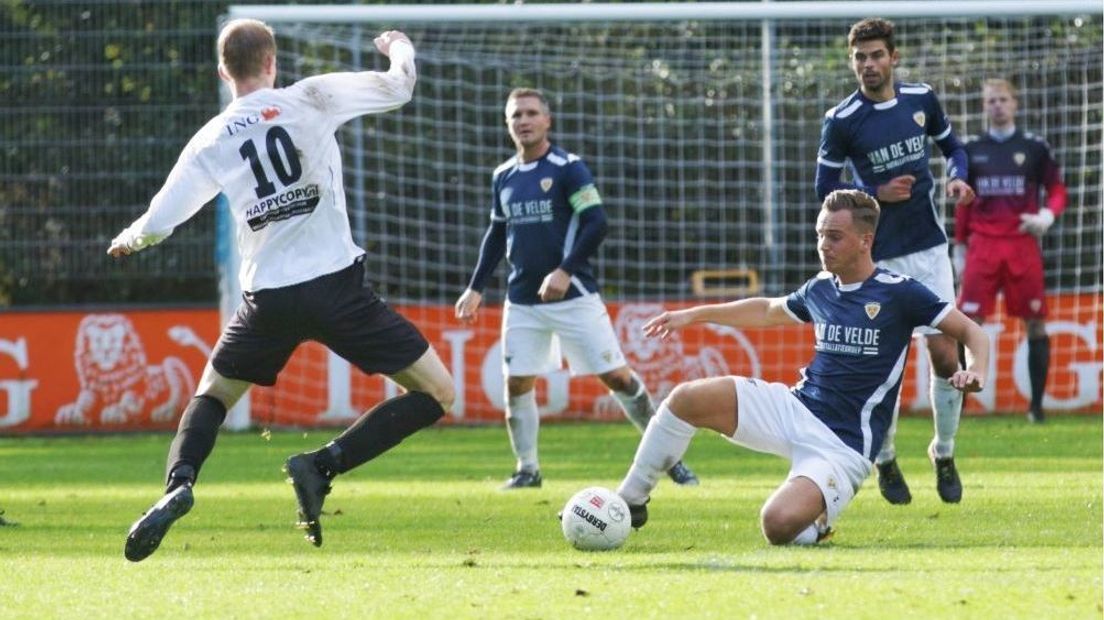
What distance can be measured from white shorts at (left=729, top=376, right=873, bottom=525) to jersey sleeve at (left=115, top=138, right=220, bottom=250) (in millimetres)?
2180

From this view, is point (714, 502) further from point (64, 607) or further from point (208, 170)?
point (64, 607)

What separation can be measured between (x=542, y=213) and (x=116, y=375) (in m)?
6.62

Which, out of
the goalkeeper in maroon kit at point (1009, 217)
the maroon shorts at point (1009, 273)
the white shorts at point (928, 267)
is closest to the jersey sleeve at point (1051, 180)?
the goalkeeper in maroon kit at point (1009, 217)

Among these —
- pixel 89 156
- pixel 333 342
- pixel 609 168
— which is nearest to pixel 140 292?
pixel 89 156

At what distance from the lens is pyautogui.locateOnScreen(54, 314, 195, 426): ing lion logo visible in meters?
16.7

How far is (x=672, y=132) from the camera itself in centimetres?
1836

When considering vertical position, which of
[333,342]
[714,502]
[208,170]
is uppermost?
[208,170]

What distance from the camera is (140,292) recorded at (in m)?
17.8

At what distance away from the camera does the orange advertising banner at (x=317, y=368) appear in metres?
16.7

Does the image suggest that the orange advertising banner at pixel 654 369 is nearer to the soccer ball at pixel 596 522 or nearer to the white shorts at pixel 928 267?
the white shorts at pixel 928 267

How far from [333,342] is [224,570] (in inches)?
38.8

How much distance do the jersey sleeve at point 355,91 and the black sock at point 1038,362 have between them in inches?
340

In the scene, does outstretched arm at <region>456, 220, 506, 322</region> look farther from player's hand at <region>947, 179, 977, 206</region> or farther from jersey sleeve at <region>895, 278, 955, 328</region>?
jersey sleeve at <region>895, 278, 955, 328</region>

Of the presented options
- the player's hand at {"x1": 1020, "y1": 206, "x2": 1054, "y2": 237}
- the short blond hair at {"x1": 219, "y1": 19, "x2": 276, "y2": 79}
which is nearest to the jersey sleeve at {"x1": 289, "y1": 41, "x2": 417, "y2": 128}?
the short blond hair at {"x1": 219, "y1": 19, "x2": 276, "y2": 79}
